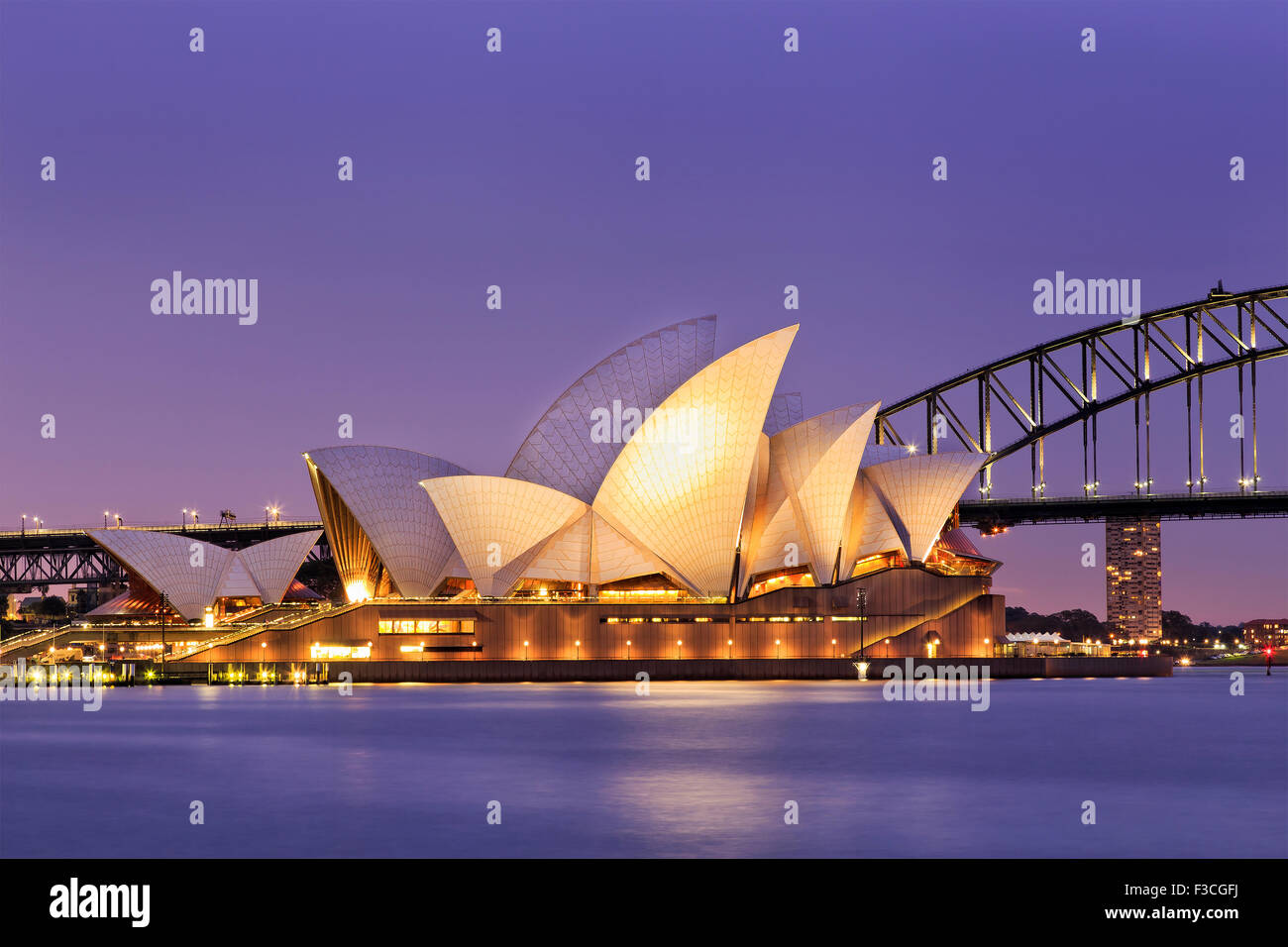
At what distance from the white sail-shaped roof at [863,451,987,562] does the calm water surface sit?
30.2m

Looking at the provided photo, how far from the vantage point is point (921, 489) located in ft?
297

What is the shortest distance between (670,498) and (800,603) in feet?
37.1

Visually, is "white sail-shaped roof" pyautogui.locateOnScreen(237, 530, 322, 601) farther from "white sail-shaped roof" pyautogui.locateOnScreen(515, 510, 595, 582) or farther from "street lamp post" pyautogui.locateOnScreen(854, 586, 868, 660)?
"street lamp post" pyautogui.locateOnScreen(854, 586, 868, 660)

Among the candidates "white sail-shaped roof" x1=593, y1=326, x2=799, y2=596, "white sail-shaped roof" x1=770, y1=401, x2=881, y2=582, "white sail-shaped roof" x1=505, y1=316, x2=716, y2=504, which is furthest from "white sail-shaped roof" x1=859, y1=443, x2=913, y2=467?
"white sail-shaped roof" x1=505, y1=316, x2=716, y2=504

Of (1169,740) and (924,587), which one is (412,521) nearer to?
(924,587)

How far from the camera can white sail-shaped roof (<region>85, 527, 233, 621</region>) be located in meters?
106

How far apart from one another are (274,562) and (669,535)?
4086 cm

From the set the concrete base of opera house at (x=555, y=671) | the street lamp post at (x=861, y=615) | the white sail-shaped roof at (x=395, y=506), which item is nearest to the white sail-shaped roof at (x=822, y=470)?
the street lamp post at (x=861, y=615)

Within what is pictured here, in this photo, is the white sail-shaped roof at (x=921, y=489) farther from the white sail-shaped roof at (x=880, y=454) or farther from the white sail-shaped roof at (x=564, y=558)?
the white sail-shaped roof at (x=564, y=558)

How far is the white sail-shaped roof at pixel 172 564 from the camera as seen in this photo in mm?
106375

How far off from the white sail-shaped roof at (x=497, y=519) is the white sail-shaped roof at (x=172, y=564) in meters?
28.8

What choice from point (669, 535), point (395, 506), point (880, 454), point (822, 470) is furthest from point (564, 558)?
point (880, 454)

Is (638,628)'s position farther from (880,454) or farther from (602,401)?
(880,454)
